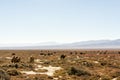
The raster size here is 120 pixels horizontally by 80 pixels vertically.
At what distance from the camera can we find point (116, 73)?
107 feet

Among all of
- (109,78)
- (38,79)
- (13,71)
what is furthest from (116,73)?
(13,71)

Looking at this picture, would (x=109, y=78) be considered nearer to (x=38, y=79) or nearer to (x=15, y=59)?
(x=38, y=79)

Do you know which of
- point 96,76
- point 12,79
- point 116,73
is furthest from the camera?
point 116,73

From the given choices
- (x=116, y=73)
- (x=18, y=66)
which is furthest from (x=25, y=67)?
(x=116, y=73)

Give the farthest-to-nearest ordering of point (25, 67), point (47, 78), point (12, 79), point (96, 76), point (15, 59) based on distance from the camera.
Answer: point (15, 59)
point (25, 67)
point (96, 76)
point (47, 78)
point (12, 79)

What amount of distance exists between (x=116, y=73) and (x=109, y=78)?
12.1 feet

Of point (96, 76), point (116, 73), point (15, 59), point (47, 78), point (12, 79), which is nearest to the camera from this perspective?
point (12, 79)

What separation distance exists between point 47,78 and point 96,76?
672cm

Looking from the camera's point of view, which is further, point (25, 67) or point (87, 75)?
point (25, 67)

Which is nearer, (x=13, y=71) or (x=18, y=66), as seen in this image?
(x=13, y=71)

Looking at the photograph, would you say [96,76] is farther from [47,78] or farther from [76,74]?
[47,78]

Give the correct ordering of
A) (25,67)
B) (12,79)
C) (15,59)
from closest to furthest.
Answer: (12,79) → (25,67) → (15,59)

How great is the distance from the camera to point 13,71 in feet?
96.4

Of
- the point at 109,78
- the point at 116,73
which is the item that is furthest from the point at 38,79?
the point at 116,73
